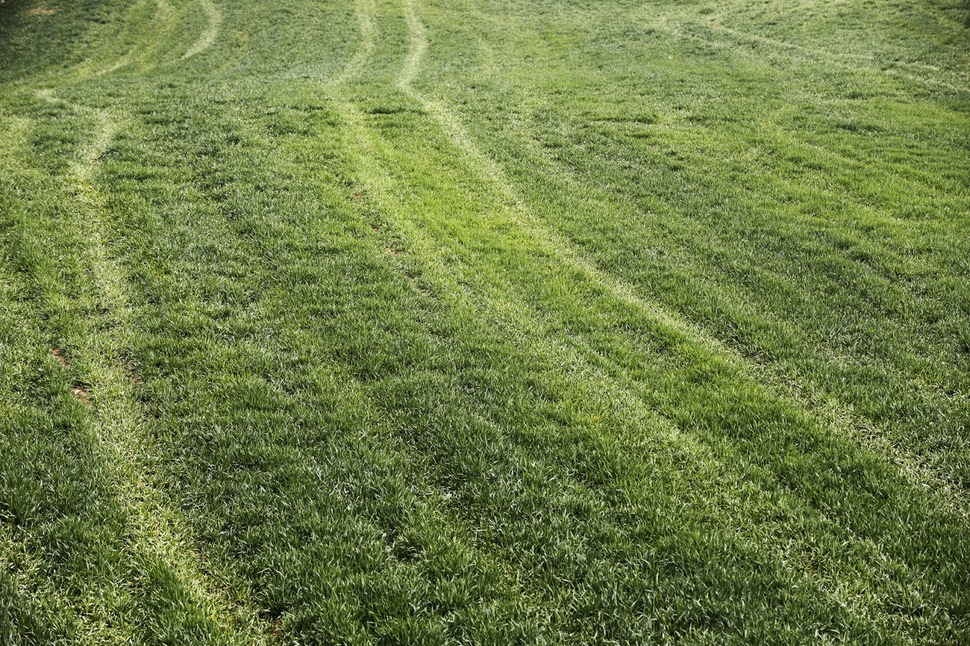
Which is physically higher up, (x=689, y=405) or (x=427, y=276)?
(x=427, y=276)

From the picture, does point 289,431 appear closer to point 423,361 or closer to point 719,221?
point 423,361

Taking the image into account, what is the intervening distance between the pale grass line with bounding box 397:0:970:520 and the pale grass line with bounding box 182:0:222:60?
934 inches

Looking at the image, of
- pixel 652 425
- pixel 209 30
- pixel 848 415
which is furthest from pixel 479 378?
pixel 209 30

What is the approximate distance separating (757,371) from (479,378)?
386 cm

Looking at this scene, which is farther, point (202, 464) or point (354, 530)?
point (202, 464)

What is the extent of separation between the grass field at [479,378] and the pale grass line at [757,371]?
0.17 feet

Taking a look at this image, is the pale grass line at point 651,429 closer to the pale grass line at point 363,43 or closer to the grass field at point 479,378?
the grass field at point 479,378

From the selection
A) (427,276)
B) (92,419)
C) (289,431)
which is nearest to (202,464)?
(289,431)

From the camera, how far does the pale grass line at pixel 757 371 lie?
5961 millimetres

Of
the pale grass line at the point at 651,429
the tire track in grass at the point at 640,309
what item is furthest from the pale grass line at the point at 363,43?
the pale grass line at the point at 651,429

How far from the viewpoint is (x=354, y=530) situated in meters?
5.29

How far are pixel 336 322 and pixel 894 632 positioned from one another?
7.14 metres

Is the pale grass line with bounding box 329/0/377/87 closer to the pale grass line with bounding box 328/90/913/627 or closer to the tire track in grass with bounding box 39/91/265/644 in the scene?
the tire track in grass with bounding box 39/91/265/644

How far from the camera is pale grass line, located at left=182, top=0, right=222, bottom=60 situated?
30480 millimetres
